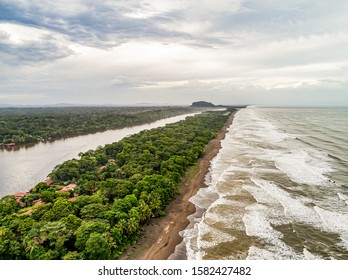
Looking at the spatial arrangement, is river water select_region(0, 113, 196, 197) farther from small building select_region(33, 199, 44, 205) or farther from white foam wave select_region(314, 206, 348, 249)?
white foam wave select_region(314, 206, 348, 249)

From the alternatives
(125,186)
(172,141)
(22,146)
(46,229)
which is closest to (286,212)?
(125,186)

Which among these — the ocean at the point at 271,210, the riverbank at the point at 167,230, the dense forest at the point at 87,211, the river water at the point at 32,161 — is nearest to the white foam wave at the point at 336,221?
the ocean at the point at 271,210

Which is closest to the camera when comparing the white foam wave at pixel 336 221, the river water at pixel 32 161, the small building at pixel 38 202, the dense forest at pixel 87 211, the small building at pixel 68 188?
the dense forest at pixel 87 211

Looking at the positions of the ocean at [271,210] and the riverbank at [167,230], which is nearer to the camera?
the riverbank at [167,230]

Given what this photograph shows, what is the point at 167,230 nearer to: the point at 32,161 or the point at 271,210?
the point at 271,210

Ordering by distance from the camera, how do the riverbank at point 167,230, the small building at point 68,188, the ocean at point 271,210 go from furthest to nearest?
the small building at point 68,188 → the ocean at point 271,210 → the riverbank at point 167,230

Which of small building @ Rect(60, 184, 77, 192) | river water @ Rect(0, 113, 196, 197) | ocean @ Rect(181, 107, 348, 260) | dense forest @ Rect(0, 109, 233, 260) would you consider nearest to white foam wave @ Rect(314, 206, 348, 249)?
ocean @ Rect(181, 107, 348, 260)

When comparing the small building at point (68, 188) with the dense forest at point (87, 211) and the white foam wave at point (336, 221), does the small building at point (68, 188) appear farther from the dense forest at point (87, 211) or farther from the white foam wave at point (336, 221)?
the white foam wave at point (336, 221)
